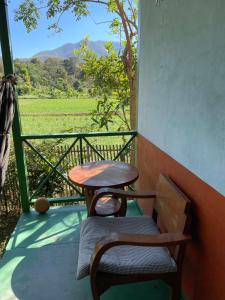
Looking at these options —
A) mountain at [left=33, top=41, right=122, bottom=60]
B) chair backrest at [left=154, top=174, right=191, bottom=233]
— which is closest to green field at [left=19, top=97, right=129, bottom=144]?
mountain at [left=33, top=41, right=122, bottom=60]

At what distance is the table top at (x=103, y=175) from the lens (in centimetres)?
194

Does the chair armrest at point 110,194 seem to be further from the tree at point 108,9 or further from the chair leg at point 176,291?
the tree at point 108,9

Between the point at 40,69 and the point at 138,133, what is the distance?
3.19 metres

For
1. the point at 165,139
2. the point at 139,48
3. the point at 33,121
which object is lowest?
the point at 33,121

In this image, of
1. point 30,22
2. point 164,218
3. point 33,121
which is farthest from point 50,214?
point 33,121

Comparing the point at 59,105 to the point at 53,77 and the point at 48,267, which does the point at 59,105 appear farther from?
the point at 48,267

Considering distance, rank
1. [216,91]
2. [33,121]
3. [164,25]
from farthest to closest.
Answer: [33,121]
[164,25]
[216,91]

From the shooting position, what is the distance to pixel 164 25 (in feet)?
5.80

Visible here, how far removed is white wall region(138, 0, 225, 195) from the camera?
3.55 feet

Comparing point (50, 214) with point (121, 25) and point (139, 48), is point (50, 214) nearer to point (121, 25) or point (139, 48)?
point (139, 48)

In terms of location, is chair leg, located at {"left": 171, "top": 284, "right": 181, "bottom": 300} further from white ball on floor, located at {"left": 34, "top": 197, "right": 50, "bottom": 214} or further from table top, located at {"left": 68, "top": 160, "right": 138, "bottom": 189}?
white ball on floor, located at {"left": 34, "top": 197, "right": 50, "bottom": 214}

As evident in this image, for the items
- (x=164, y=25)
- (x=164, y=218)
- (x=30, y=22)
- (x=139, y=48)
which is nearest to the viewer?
(x=164, y=218)

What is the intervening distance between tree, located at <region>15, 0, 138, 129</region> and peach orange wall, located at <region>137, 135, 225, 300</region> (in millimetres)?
2904

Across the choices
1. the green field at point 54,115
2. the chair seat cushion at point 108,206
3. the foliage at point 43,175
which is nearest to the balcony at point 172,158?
the chair seat cushion at point 108,206
